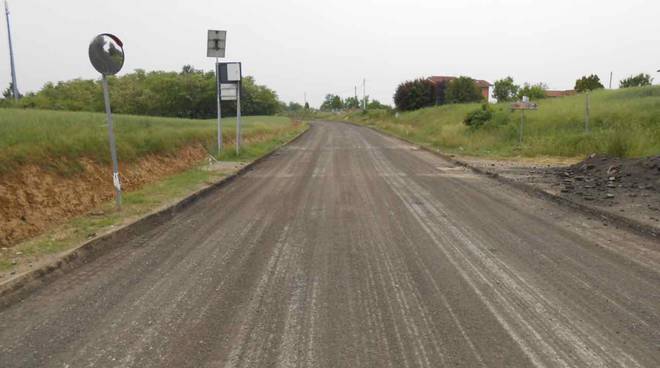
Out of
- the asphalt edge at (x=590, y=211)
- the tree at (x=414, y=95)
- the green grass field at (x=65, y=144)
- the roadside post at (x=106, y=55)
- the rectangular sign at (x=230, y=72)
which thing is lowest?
the asphalt edge at (x=590, y=211)

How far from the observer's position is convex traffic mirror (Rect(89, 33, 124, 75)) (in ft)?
21.1

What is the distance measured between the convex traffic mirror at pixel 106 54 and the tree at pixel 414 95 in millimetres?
56923

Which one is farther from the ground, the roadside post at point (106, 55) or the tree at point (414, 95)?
the tree at point (414, 95)

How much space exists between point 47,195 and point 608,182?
456 inches

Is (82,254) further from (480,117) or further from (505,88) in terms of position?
(505,88)

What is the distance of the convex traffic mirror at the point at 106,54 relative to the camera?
643 cm

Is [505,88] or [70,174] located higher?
[505,88]

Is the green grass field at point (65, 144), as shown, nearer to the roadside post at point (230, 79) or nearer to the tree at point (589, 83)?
the roadside post at point (230, 79)

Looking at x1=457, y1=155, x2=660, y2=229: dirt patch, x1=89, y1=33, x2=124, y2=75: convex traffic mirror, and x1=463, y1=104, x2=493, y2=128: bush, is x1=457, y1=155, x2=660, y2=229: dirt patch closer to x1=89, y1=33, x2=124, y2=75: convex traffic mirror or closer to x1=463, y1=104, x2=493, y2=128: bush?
x1=89, y1=33, x2=124, y2=75: convex traffic mirror

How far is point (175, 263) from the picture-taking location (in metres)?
4.91

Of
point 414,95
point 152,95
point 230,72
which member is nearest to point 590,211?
point 230,72

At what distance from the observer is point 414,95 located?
6075 cm

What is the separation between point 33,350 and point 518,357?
11.8 ft

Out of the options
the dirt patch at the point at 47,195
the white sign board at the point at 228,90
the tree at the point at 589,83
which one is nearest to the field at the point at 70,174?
the dirt patch at the point at 47,195
